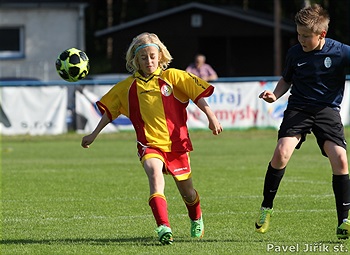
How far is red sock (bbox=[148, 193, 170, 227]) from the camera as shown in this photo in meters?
7.40

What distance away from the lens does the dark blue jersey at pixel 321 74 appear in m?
7.70

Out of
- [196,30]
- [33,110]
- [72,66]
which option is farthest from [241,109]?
[196,30]

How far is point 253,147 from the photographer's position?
18562mm

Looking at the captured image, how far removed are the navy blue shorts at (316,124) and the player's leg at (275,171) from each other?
7cm

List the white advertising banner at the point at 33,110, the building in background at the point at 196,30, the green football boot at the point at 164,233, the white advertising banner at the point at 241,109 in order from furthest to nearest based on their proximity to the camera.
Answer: the building in background at the point at 196,30 → the white advertising banner at the point at 241,109 → the white advertising banner at the point at 33,110 → the green football boot at the point at 164,233

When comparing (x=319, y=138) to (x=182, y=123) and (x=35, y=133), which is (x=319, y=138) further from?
(x=35, y=133)

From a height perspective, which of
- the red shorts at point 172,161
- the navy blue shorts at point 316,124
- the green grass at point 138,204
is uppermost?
the navy blue shorts at point 316,124

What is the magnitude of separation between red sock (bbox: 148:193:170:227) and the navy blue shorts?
1.12m

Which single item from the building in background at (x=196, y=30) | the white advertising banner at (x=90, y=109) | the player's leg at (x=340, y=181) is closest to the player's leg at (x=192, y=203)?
the player's leg at (x=340, y=181)

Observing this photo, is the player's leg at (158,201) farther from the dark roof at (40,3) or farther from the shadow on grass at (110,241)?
the dark roof at (40,3)

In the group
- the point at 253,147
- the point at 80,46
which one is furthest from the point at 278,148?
the point at 80,46

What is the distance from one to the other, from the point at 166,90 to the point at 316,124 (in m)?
1.25

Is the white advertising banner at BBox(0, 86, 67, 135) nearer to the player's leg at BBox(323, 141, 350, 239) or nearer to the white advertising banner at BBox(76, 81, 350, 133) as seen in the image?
the white advertising banner at BBox(76, 81, 350, 133)

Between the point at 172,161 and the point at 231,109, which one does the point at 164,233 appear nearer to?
the point at 172,161
